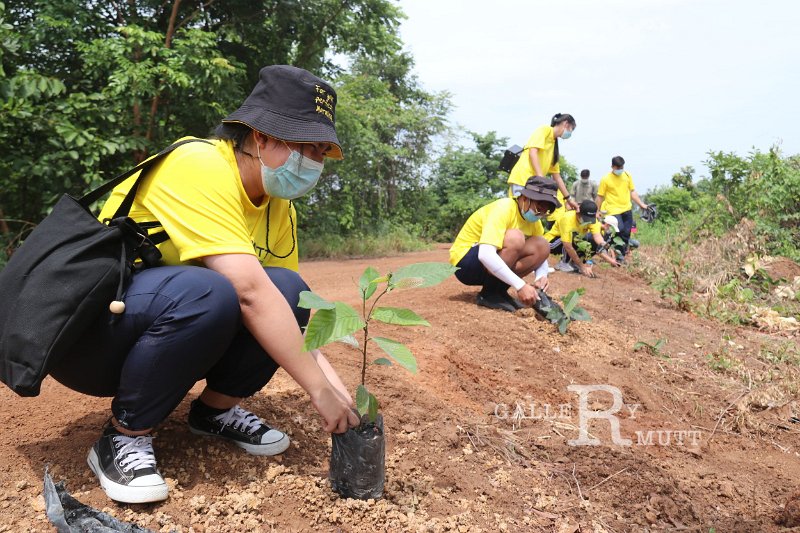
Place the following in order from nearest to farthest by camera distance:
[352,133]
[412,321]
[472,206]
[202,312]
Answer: [202,312] < [412,321] < [352,133] < [472,206]

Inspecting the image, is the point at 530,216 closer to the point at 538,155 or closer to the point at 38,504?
the point at 538,155

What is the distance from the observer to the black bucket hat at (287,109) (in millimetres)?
1611

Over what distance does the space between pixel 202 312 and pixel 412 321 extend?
54cm

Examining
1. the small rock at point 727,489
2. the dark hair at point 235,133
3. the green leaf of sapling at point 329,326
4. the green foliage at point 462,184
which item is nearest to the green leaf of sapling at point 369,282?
the green leaf of sapling at point 329,326

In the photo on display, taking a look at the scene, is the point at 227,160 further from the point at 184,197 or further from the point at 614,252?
the point at 614,252

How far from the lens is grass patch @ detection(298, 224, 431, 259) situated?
9305mm

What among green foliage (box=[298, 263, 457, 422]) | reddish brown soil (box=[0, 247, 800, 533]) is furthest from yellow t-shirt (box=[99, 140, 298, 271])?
reddish brown soil (box=[0, 247, 800, 533])

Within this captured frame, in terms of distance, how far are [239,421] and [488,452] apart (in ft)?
2.91

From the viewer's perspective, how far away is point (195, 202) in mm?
1514

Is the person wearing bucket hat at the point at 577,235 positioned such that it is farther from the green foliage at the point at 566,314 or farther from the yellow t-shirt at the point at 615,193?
the green foliage at the point at 566,314

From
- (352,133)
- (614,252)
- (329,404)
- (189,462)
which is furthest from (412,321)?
(352,133)

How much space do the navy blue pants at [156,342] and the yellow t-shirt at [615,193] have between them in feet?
23.6

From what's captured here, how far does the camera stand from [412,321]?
1560 mm

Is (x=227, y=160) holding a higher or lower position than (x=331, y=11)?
lower
